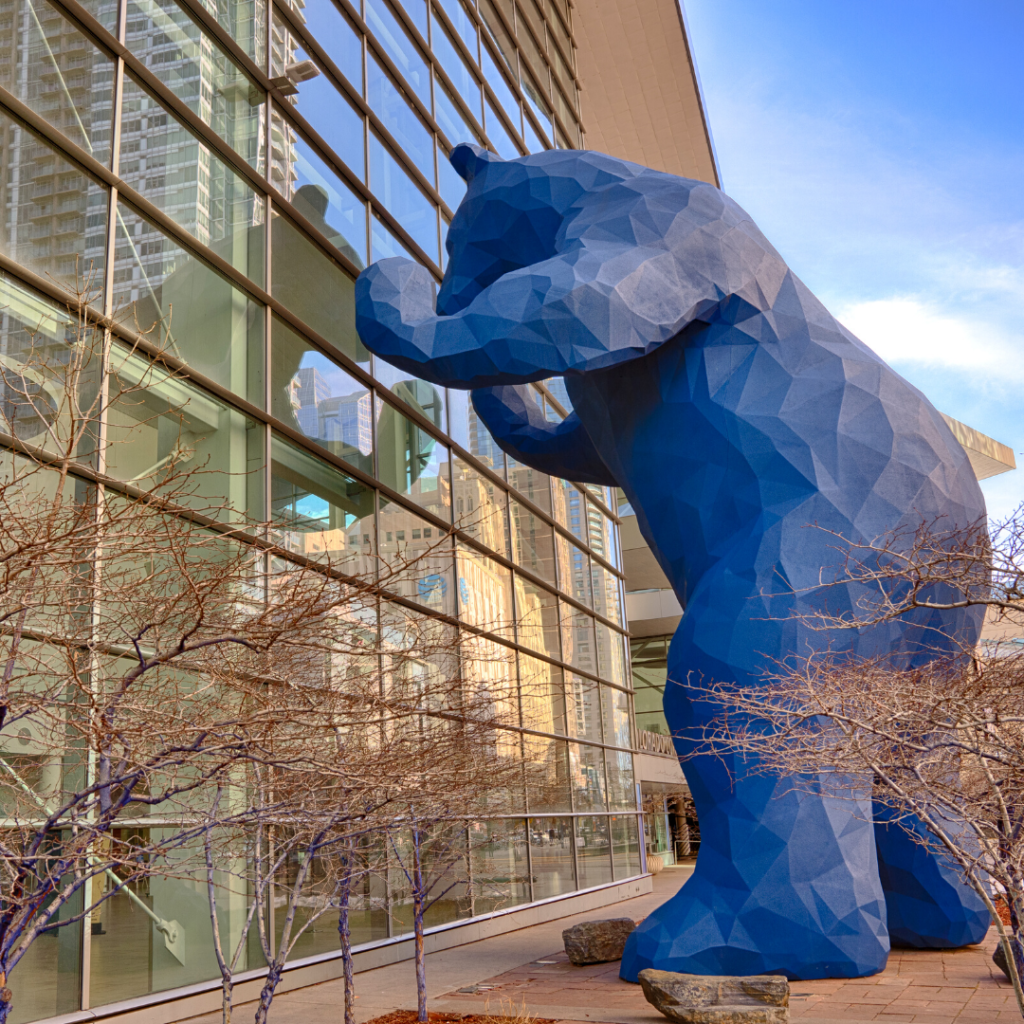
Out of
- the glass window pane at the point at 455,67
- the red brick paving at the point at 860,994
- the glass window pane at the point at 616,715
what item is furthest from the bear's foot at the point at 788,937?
the glass window pane at the point at 455,67

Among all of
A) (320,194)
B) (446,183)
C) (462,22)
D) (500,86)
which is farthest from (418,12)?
(320,194)

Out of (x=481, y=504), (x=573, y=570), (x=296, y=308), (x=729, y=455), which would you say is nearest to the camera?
(x=729, y=455)

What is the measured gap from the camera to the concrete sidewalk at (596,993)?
6199 mm

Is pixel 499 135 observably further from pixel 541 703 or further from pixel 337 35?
pixel 541 703

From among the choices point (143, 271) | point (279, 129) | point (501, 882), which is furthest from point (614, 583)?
point (143, 271)

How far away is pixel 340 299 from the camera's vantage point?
36.7 ft

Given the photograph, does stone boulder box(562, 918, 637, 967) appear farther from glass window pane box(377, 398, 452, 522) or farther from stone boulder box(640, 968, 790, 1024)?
glass window pane box(377, 398, 452, 522)

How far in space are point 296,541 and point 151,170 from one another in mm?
3360

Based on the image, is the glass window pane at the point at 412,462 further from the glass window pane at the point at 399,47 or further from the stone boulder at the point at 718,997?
the stone boulder at the point at 718,997

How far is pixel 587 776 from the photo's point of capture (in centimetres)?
1606

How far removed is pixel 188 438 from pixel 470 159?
10.7ft

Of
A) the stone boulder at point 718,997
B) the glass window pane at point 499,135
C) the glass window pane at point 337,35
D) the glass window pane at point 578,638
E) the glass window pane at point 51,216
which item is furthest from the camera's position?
the glass window pane at point 499,135

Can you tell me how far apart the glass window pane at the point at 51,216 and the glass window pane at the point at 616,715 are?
1198 centimetres

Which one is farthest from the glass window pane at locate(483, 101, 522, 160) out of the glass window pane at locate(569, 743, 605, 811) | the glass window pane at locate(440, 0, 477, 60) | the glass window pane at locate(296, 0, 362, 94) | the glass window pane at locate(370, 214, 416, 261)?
the glass window pane at locate(569, 743, 605, 811)
